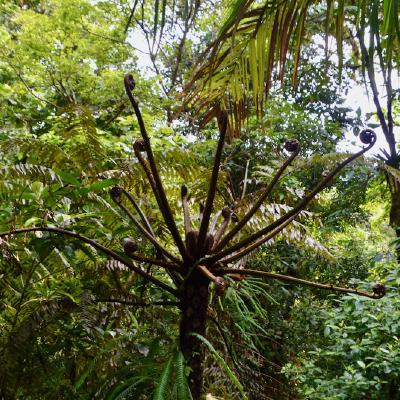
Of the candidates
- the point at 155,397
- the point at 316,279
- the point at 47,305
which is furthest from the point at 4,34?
the point at 155,397

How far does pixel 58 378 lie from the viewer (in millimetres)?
1242

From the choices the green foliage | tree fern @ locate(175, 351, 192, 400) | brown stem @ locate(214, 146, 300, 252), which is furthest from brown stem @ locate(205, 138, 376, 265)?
the green foliage

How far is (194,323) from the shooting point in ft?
3.78

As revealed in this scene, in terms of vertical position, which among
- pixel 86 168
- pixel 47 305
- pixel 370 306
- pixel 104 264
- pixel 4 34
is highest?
pixel 4 34

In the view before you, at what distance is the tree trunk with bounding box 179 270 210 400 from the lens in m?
1.14

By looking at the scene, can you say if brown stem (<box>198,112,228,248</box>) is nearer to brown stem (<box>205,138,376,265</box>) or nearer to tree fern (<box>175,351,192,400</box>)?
brown stem (<box>205,138,376,265</box>)

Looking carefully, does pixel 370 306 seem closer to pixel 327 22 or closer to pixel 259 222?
pixel 259 222

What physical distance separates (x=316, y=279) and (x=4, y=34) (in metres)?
5.38

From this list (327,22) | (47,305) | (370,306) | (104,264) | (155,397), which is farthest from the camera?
(370,306)

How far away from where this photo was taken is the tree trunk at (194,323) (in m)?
1.14

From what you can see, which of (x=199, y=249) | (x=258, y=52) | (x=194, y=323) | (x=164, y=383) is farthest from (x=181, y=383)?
(x=258, y=52)

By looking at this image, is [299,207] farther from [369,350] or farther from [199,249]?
[369,350]

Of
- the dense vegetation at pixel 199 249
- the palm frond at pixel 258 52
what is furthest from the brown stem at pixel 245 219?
the palm frond at pixel 258 52

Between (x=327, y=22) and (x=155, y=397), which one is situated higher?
(x=327, y=22)
